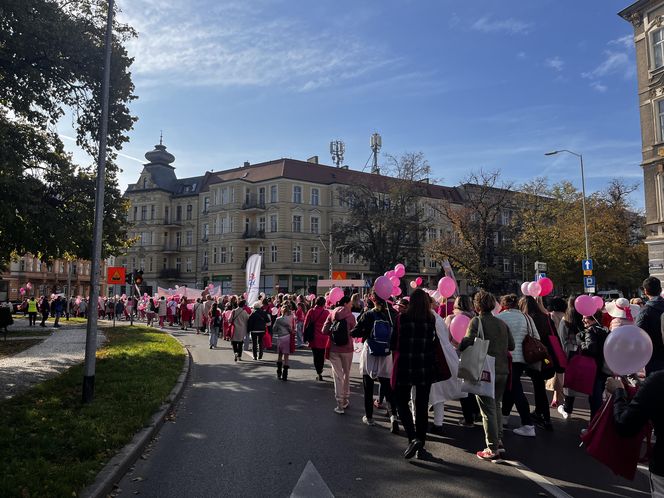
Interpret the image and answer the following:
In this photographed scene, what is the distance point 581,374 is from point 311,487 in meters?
4.42

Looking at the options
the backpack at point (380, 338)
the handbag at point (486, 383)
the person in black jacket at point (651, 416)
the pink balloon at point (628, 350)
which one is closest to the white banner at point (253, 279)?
the backpack at point (380, 338)

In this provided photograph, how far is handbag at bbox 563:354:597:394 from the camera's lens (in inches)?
279

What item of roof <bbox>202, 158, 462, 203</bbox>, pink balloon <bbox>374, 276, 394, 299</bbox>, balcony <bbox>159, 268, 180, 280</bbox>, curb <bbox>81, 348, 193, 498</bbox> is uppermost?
roof <bbox>202, 158, 462, 203</bbox>

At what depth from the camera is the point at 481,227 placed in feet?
136

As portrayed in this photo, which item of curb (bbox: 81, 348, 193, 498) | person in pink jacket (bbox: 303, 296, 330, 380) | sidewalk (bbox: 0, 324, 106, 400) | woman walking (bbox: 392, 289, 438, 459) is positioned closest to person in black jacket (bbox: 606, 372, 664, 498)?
woman walking (bbox: 392, 289, 438, 459)

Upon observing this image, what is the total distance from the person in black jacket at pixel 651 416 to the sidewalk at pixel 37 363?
369 inches

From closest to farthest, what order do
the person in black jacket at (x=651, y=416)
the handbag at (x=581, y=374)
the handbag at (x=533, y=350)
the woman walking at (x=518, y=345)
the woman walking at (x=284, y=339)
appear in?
1. the person in black jacket at (x=651, y=416)
2. the handbag at (x=533, y=350)
3. the woman walking at (x=518, y=345)
4. the handbag at (x=581, y=374)
5. the woman walking at (x=284, y=339)

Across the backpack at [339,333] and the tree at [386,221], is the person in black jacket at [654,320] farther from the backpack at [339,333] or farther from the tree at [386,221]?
the tree at [386,221]

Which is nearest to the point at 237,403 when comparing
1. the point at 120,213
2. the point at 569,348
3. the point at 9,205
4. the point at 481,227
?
the point at 569,348

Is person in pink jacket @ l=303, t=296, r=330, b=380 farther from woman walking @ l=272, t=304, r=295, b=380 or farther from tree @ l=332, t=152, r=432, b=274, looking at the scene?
tree @ l=332, t=152, r=432, b=274

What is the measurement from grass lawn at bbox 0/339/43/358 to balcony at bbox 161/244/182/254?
46.0 m

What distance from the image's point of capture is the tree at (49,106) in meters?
12.7

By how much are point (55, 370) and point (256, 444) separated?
26.4 feet

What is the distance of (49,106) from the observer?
50.1 ft
